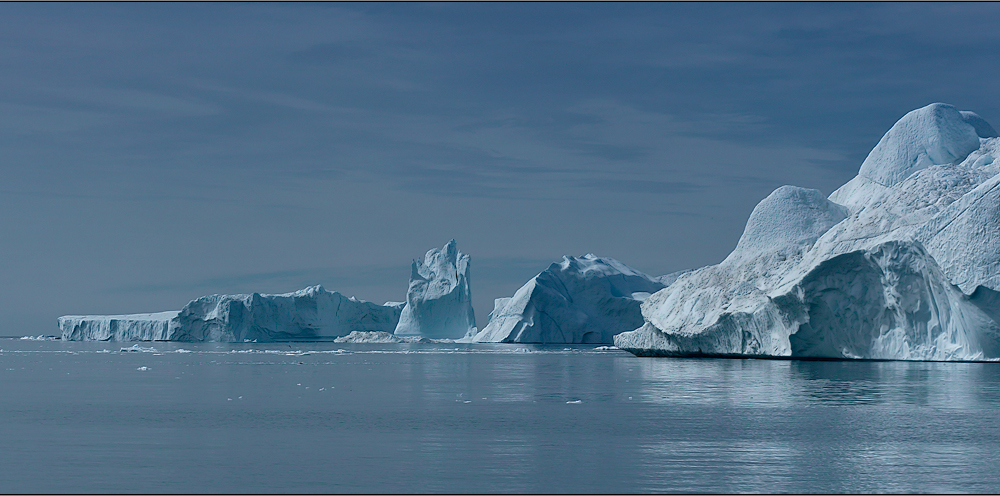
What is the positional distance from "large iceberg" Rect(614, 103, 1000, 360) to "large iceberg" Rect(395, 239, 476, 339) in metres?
32.1

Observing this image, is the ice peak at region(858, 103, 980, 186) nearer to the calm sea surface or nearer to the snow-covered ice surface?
the calm sea surface

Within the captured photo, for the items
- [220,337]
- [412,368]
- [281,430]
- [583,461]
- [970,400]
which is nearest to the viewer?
[583,461]

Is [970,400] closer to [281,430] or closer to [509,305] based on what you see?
[281,430]

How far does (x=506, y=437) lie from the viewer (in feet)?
41.6

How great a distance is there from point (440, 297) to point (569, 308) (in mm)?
11387

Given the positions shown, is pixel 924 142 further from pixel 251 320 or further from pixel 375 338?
pixel 251 320

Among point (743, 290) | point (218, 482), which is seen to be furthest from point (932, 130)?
point (218, 482)

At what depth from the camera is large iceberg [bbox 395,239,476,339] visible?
247 ft

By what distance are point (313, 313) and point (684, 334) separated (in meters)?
45.9

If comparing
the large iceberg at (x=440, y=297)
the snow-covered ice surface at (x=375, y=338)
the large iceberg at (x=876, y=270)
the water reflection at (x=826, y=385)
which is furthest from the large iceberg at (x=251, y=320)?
the water reflection at (x=826, y=385)

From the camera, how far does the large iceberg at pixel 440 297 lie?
2965 inches

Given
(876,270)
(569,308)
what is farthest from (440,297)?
(876,270)

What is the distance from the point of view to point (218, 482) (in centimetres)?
918

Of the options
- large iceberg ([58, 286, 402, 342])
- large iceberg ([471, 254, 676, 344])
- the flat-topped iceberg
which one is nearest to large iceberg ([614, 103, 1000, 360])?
large iceberg ([471, 254, 676, 344])
